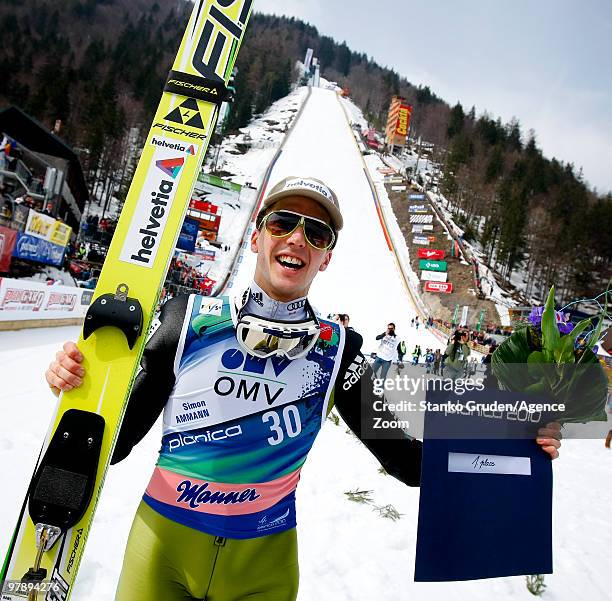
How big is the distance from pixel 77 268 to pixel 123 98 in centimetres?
4437

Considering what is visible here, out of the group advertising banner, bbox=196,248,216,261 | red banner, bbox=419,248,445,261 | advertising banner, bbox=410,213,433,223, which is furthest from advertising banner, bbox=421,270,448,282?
advertising banner, bbox=196,248,216,261

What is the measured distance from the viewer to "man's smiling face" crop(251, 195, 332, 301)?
157 cm

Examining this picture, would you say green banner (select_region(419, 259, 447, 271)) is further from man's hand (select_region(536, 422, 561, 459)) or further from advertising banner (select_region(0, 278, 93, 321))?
man's hand (select_region(536, 422, 561, 459))

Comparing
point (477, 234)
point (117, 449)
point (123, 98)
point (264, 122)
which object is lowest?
point (117, 449)

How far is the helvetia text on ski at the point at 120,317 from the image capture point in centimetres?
154

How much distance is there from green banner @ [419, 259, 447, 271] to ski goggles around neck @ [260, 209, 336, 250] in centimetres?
3366

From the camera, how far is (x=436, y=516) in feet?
4.80

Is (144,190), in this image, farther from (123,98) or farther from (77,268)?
(123,98)

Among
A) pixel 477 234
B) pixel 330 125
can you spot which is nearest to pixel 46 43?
pixel 330 125

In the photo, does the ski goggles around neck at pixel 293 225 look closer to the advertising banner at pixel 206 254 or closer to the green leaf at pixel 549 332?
the green leaf at pixel 549 332

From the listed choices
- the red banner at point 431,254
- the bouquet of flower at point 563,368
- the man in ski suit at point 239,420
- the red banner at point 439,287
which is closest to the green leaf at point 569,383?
the bouquet of flower at point 563,368

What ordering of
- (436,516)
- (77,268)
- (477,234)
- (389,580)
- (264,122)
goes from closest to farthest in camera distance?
(436,516) → (389,580) → (77,268) → (477,234) → (264,122)

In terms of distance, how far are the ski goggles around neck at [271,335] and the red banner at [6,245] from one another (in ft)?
45.7
